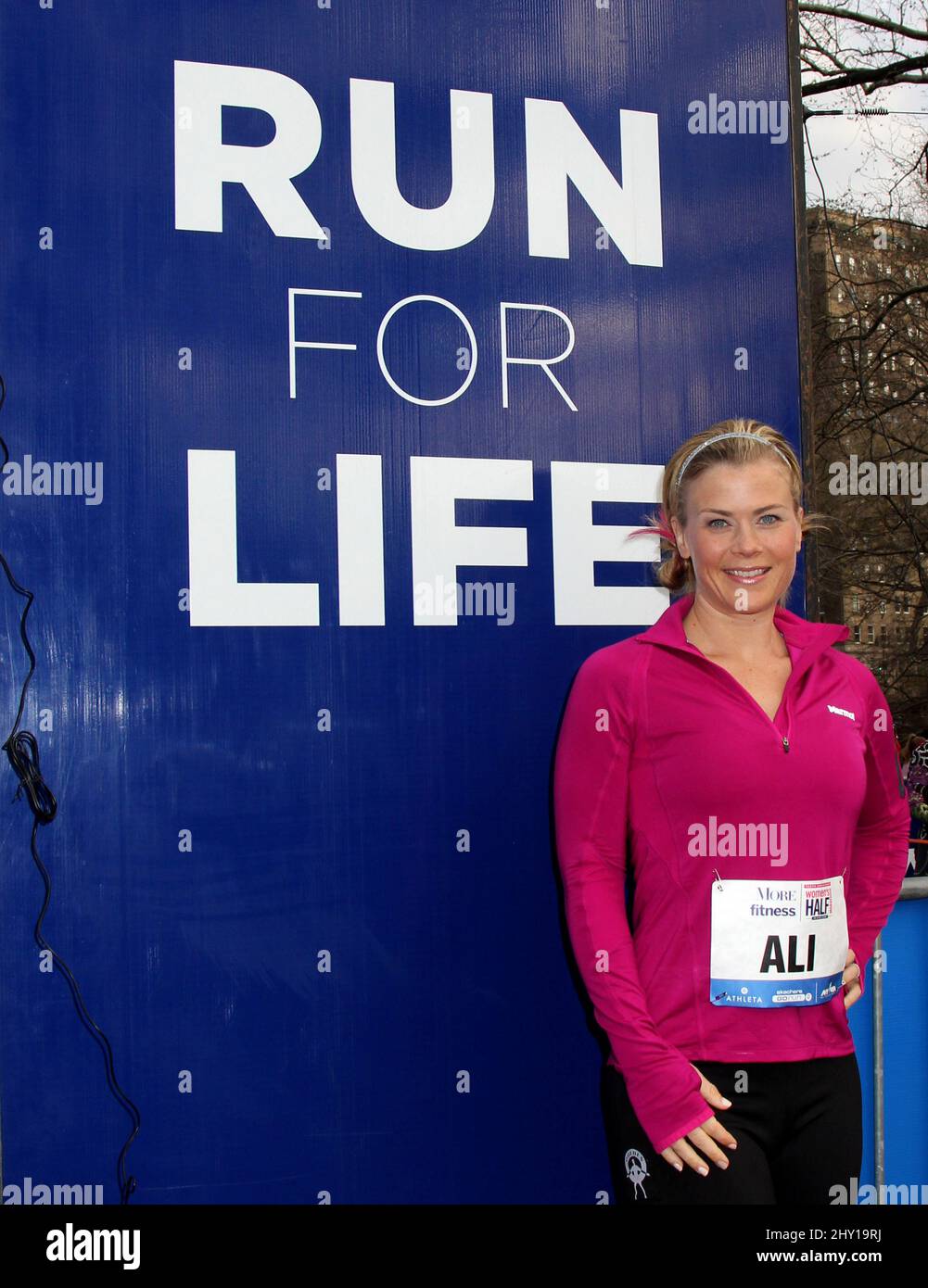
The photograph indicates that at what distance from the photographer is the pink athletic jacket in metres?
2.35

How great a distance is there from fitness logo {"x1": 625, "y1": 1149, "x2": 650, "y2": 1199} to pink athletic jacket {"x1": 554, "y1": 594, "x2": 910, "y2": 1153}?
0.24ft

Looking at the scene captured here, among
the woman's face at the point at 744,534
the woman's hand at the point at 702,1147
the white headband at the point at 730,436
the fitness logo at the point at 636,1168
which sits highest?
the white headband at the point at 730,436

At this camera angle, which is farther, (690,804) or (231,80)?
(231,80)

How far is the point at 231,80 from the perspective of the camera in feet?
9.94

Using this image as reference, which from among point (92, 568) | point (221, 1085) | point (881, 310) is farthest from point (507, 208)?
point (881, 310)

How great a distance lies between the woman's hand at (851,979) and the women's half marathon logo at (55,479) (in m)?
1.95

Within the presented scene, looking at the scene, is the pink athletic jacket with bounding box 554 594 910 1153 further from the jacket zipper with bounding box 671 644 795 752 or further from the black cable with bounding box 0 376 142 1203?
the black cable with bounding box 0 376 142 1203

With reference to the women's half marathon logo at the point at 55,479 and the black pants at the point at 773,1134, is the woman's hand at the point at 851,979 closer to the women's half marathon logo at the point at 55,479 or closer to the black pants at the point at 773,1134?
the black pants at the point at 773,1134

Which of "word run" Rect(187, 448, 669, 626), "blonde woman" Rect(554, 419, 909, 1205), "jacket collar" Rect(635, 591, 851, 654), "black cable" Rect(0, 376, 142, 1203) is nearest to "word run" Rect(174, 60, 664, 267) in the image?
"word run" Rect(187, 448, 669, 626)

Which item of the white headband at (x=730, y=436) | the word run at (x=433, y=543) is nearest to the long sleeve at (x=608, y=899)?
the white headband at (x=730, y=436)

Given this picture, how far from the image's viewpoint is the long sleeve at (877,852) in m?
2.75

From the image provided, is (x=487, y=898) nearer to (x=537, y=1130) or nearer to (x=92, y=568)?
(x=537, y=1130)

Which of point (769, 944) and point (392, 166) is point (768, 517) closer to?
point (769, 944)

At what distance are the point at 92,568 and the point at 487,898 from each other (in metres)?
1.24
